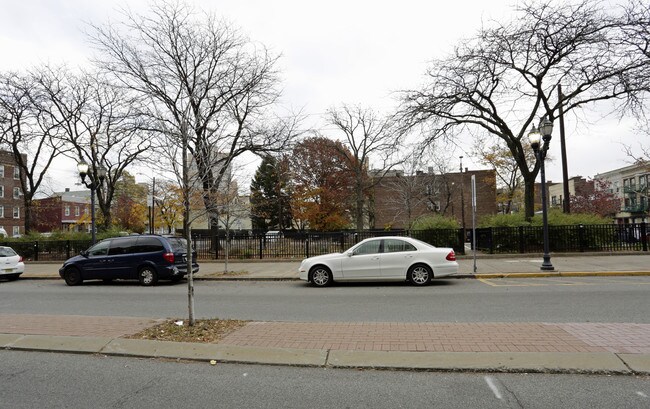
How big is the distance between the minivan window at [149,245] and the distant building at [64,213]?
174ft

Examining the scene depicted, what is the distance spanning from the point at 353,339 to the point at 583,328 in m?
3.45

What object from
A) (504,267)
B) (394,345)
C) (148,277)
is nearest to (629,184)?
(504,267)

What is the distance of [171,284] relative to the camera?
13.9 meters

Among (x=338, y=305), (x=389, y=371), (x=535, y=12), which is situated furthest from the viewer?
(x=535, y=12)

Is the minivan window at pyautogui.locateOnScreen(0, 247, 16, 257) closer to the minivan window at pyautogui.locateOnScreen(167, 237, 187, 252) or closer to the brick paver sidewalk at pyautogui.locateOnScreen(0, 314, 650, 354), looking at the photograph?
the minivan window at pyautogui.locateOnScreen(167, 237, 187, 252)

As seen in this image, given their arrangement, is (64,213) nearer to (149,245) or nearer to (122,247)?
(122,247)

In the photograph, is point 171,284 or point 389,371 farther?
point 171,284

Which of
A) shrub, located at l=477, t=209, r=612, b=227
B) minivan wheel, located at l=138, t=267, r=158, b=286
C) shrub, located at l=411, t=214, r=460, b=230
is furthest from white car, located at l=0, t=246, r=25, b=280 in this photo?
shrub, located at l=477, t=209, r=612, b=227

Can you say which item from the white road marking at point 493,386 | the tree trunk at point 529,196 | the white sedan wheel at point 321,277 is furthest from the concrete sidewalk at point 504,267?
the white road marking at point 493,386

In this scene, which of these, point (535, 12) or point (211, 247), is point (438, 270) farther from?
point (211, 247)

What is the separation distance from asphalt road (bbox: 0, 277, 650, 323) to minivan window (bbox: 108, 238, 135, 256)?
1.24m

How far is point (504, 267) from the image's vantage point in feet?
49.2

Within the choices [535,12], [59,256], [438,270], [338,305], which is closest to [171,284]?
[338,305]

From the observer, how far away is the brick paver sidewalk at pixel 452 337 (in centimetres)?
520
